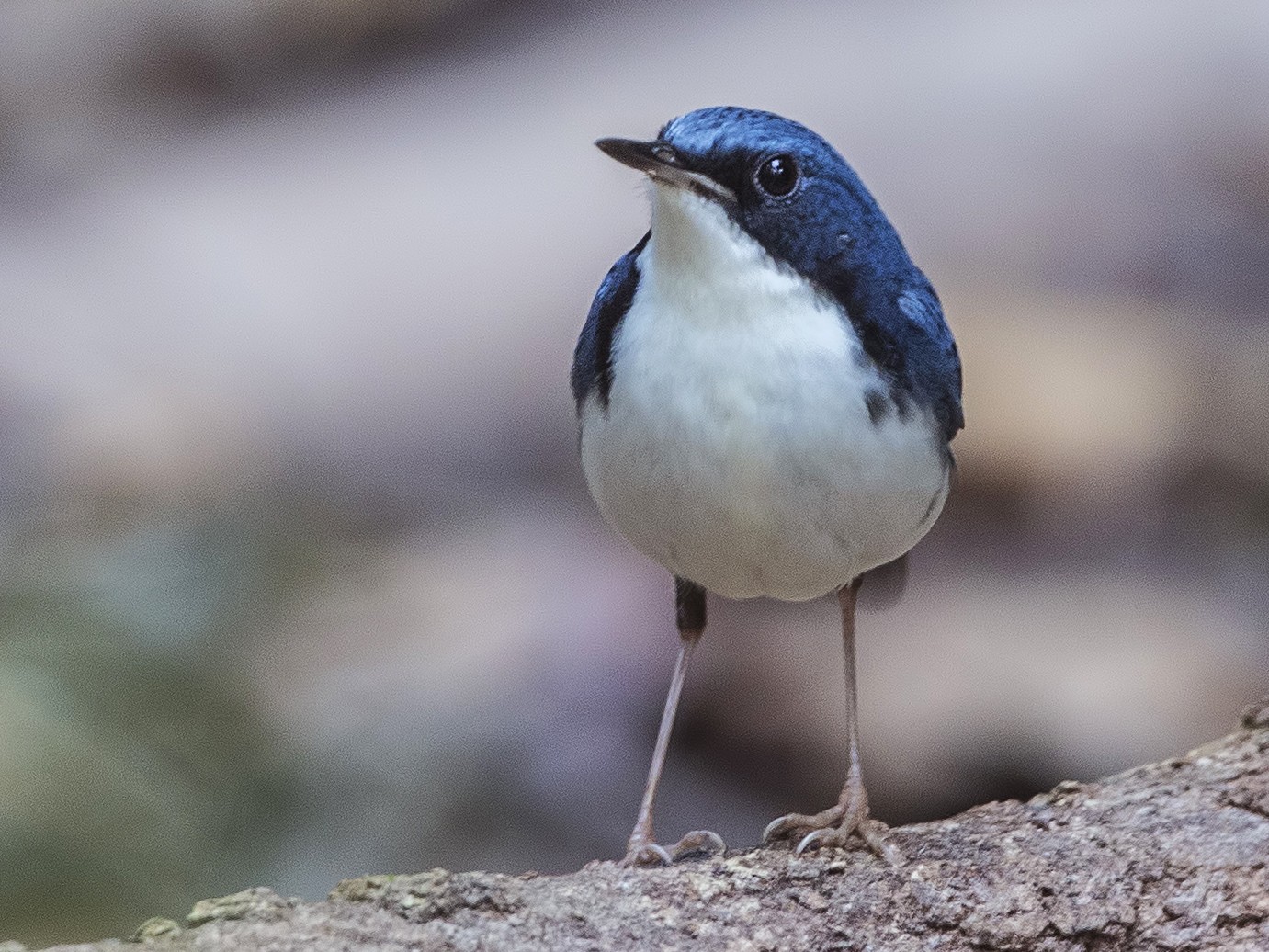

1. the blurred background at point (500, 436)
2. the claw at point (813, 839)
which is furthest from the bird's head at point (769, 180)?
the blurred background at point (500, 436)

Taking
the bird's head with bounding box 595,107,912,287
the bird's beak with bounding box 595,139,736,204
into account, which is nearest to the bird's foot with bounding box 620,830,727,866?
the bird's head with bounding box 595,107,912,287

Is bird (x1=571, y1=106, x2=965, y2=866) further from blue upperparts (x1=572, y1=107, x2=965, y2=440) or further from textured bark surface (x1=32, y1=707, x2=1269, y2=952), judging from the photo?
textured bark surface (x1=32, y1=707, x2=1269, y2=952)

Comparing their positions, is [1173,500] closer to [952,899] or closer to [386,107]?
[952,899]

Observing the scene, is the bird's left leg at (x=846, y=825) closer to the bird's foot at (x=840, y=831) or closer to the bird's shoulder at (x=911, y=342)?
the bird's foot at (x=840, y=831)

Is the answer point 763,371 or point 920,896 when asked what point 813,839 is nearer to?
point 920,896

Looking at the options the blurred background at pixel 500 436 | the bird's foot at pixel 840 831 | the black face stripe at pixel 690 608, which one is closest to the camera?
the bird's foot at pixel 840 831

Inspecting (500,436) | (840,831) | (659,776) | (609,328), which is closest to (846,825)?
(840,831)
